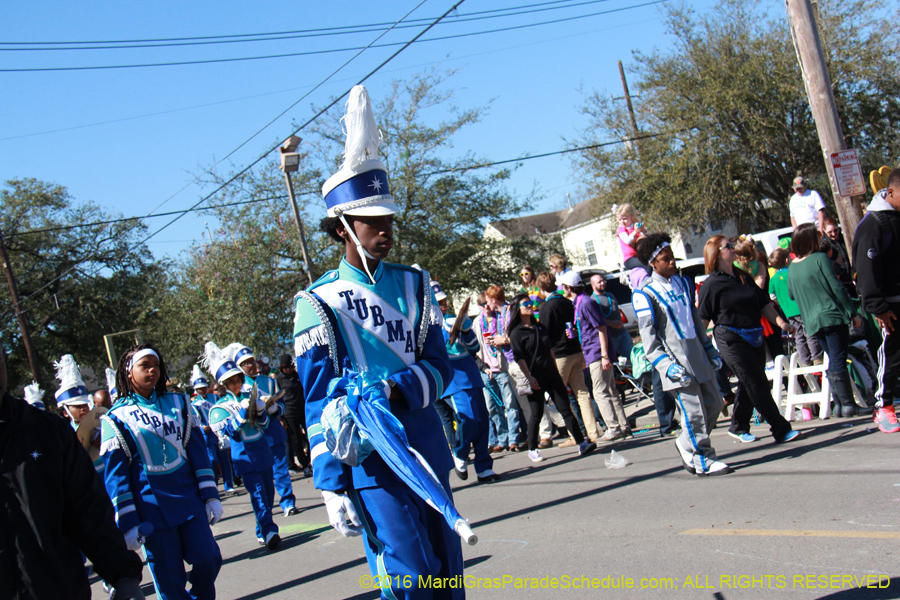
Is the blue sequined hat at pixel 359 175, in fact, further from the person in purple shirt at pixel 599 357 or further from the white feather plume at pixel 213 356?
the person in purple shirt at pixel 599 357

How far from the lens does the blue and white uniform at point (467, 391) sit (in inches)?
290

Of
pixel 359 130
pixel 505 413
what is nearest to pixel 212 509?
pixel 359 130

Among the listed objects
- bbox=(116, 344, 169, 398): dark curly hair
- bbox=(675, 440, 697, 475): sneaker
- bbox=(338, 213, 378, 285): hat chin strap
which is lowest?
bbox=(675, 440, 697, 475): sneaker

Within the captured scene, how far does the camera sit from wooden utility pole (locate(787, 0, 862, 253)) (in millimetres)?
9547

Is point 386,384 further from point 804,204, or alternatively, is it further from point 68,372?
point 804,204

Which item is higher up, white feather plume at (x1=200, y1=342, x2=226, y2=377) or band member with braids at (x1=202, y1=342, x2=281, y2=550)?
white feather plume at (x1=200, y1=342, x2=226, y2=377)

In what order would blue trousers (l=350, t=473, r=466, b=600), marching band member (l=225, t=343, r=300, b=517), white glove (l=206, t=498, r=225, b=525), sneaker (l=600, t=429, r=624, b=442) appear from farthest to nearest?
sneaker (l=600, t=429, r=624, b=442)
marching band member (l=225, t=343, r=300, b=517)
white glove (l=206, t=498, r=225, b=525)
blue trousers (l=350, t=473, r=466, b=600)

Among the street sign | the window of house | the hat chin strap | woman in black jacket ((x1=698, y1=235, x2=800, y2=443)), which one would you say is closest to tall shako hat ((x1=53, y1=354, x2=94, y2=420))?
the hat chin strap

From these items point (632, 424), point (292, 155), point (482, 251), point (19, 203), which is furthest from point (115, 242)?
point (632, 424)

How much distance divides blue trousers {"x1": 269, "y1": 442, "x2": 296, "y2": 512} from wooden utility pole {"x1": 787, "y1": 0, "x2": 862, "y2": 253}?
7353 mm

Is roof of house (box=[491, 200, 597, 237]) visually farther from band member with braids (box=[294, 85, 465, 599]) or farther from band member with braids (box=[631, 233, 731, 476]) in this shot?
band member with braids (box=[294, 85, 465, 599])

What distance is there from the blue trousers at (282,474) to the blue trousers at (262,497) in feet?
2.18

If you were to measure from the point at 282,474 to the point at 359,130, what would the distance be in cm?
654

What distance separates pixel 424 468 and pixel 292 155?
46.5 feet
